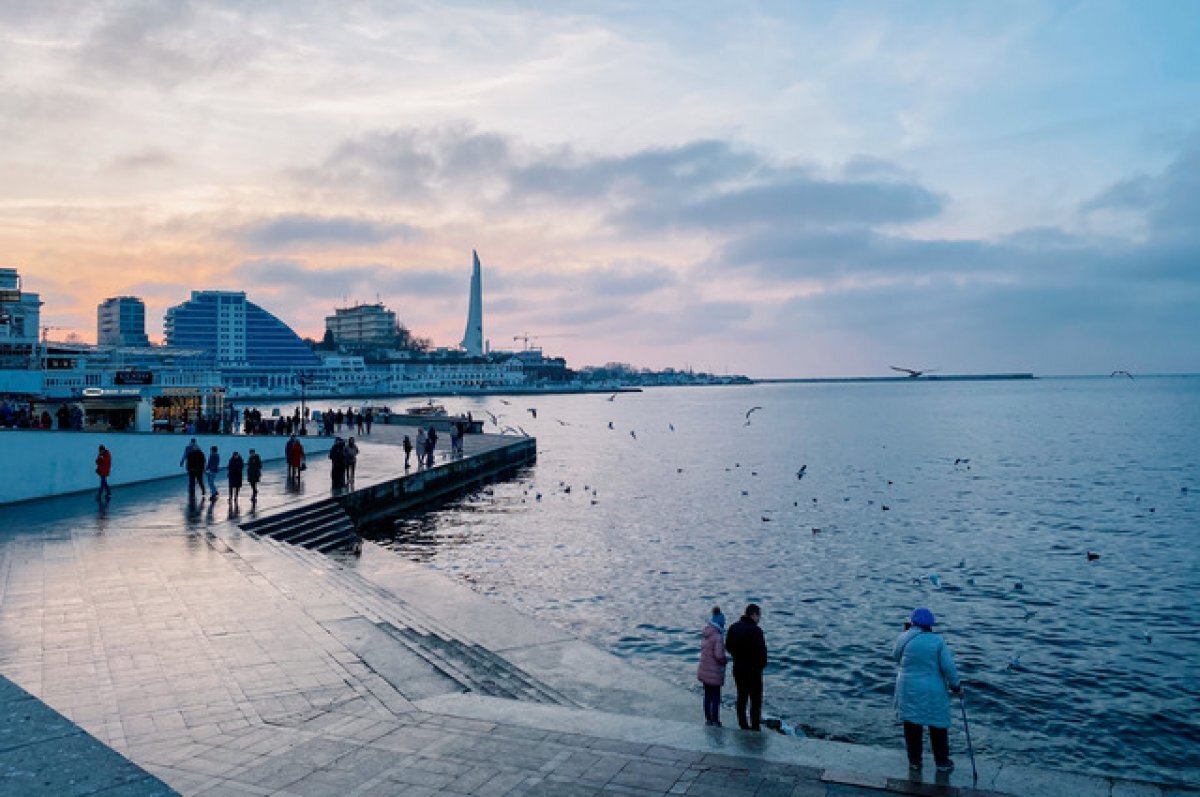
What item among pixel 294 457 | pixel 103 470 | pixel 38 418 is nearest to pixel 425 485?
pixel 294 457

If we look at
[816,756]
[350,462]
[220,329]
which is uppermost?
[220,329]

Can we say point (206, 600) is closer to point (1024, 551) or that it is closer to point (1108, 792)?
point (1108, 792)

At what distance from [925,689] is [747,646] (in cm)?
186

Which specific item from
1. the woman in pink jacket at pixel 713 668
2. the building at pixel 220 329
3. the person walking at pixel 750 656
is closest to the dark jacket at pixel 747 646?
the person walking at pixel 750 656

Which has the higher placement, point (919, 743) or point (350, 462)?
point (350, 462)

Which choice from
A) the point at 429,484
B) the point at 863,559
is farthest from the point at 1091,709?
the point at 429,484

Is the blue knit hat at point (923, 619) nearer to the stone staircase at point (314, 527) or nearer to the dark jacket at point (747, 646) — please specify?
the dark jacket at point (747, 646)

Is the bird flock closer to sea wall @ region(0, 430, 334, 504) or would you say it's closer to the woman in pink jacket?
the woman in pink jacket

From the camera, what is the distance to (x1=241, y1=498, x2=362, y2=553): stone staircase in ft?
62.7

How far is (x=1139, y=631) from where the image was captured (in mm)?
17172

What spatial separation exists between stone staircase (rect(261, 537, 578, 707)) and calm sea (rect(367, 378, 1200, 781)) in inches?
153

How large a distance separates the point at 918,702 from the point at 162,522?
55.9ft

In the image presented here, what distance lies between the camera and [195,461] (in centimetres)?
2180

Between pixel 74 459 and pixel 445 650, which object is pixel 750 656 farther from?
pixel 74 459
